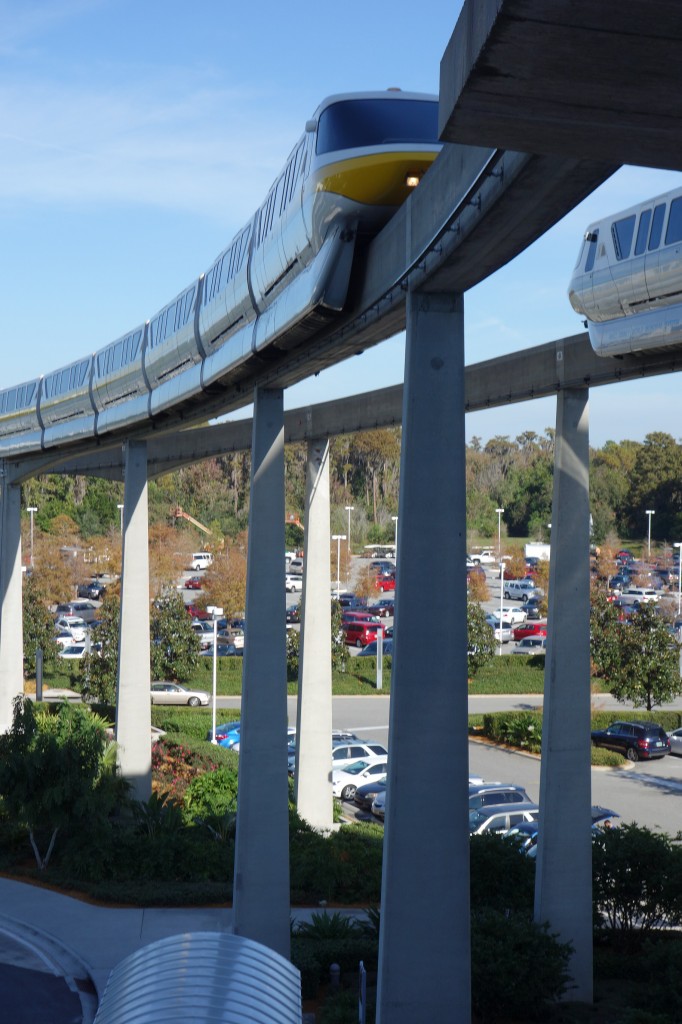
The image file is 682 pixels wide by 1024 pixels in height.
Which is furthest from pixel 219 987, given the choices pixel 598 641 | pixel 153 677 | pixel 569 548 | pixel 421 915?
pixel 153 677

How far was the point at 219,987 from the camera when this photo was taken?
24.9 ft

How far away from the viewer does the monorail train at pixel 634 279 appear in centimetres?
1202

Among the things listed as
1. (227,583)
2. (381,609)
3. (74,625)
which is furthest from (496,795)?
(74,625)

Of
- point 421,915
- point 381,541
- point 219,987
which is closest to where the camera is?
point 219,987

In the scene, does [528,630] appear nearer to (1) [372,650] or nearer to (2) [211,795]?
(1) [372,650]

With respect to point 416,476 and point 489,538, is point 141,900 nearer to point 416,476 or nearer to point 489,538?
point 416,476

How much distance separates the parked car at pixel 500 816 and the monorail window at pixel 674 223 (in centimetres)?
1325

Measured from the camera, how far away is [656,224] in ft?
40.0

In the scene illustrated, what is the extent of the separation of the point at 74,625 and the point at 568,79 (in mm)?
54755

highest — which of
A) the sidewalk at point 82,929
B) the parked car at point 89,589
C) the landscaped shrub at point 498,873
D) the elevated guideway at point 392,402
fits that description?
the elevated guideway at point 392,402

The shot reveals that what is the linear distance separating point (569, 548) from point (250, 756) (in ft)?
17.4

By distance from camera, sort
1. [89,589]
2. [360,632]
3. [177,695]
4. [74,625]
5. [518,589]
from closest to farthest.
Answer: [177,695]
[360,632]
[74,625]
[518,589]
[89,589]

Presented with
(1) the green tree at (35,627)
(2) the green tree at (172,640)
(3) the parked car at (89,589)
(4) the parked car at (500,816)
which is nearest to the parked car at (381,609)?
(3) the parked car at (89,589)

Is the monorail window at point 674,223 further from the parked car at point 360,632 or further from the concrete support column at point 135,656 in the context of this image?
the parked car at point 360,632
